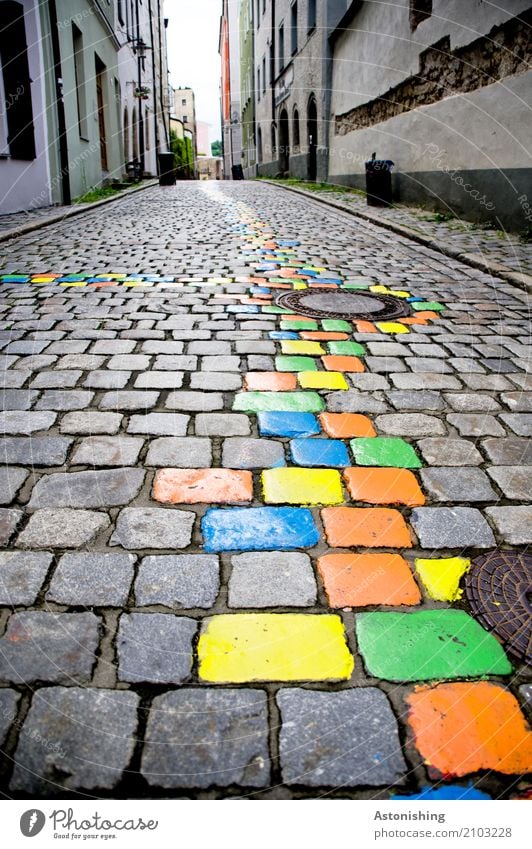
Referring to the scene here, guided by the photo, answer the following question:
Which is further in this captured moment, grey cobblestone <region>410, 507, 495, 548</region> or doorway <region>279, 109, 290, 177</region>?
doorway <region>279, 109, 290, 177</region>

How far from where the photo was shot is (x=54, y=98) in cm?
1286

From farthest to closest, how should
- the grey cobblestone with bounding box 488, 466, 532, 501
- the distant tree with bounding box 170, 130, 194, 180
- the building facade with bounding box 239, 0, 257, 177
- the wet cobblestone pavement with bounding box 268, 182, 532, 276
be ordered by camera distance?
the distant tree with bounding box 170, 130, 194, 180, the building facade with bounding box 239, 0, 257, 177, the wet cobblestone pavement with bounding box 268, 182, 532, 276, the grey cobblestone with bounding box 488, 466, 532, 501

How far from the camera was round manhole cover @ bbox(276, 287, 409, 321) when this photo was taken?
4969mm

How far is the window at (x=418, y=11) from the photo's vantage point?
447 inches

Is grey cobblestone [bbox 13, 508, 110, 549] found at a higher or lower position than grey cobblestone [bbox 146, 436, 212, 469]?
lower

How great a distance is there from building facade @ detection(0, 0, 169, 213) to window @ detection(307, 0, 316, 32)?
6.39m

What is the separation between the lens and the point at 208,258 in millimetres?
7320

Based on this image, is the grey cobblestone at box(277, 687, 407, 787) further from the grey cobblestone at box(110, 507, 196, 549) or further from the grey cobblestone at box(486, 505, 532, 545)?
the grey cobblestone at box(486, 505, 532, 545)

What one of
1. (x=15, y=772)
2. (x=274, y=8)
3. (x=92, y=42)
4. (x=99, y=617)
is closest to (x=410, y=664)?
(x=99, y=617)

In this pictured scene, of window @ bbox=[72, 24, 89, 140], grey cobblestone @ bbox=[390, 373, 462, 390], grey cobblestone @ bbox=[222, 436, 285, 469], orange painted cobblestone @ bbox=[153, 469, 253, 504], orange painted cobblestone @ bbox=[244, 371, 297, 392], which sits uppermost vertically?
window @ bbox=[72, 24, 89, 140]

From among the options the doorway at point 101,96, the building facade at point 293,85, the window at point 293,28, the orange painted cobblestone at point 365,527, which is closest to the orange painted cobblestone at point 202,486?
the orange painted cobblestone at point 365,527

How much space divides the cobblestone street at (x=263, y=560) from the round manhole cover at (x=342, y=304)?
1.51ft

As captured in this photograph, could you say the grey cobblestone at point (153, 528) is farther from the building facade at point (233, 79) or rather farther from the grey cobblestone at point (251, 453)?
the building facade at point (233, 79)

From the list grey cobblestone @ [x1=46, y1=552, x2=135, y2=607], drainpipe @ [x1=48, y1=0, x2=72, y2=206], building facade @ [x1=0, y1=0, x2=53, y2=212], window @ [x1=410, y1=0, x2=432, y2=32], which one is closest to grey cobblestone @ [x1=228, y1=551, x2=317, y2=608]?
grey cobblestone @ [x1=46, y1=552, x2=135, y2=607]
